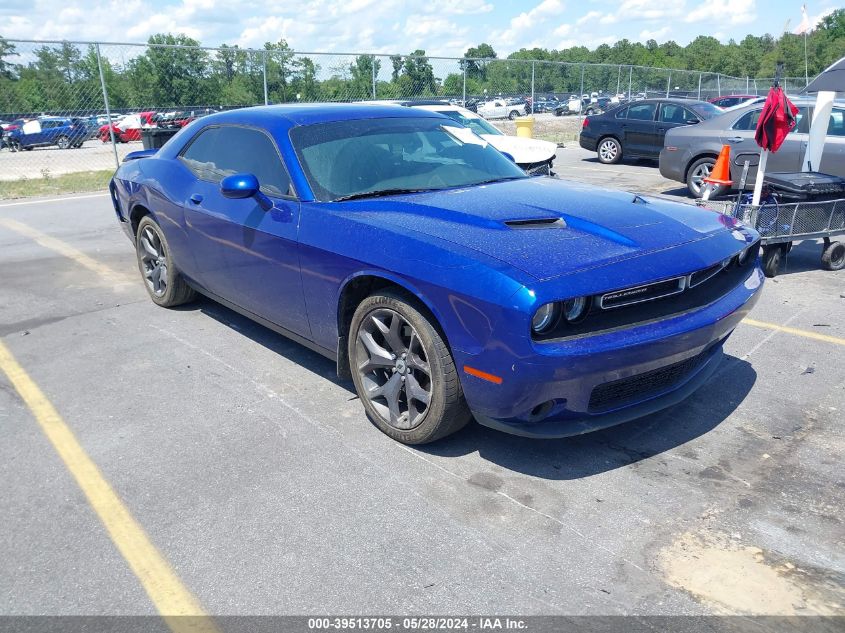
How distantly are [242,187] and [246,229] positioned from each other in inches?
12.5

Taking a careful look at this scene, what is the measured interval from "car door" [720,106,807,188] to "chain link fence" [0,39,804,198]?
34.0ft

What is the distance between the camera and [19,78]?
13711 mm

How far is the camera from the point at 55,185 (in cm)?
1373

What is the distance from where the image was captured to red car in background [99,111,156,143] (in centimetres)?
1597

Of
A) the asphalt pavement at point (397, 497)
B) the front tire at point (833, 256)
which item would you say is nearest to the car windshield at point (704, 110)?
the front tire at point (833, 256)

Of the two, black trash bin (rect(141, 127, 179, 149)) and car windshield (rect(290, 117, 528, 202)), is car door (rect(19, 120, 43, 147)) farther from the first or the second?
car windshield (rect(290, 117, 528, 202))

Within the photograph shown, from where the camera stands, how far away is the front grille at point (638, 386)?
3.01m

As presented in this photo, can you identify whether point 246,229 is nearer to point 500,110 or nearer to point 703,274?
point 703,274

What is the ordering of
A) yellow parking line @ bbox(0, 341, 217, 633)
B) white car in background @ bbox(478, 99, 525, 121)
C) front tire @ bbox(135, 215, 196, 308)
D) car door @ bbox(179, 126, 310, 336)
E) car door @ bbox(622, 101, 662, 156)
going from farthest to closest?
white car in background @ bbox(478, 99, 525, 121)
car door @ bbox(622, 101, 662, 156)
front tire @ bbox(135, 215, 196, 308)
car door @ bbox(179, 126, 310, 336)
yellow parking line @ bbox(0, 341, 217, 633)

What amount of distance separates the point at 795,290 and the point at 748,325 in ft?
4.12

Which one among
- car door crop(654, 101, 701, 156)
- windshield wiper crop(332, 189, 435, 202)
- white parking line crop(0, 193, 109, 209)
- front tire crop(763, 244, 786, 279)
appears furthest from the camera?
car door crop(654, 101, 701, 156)

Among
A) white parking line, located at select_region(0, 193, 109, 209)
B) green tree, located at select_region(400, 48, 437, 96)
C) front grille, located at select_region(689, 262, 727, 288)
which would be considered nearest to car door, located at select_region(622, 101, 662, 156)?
green tree, located at select_region(400, 48, 437, 96)

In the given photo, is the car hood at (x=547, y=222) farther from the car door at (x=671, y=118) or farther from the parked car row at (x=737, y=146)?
the car door at (x=671, y=118)

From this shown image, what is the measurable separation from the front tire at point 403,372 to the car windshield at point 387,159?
0.81 meters
